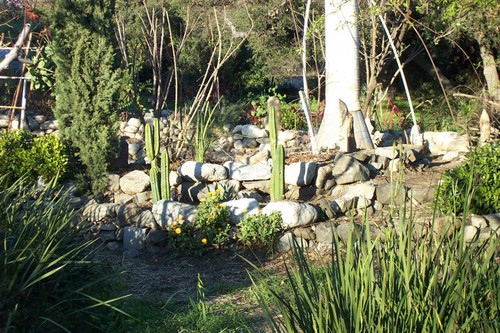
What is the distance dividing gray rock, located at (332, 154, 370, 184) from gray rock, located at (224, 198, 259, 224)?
3.81 feet

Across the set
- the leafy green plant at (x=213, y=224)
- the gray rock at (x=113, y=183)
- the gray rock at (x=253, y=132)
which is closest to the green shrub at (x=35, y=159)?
the gray rock at (x=113, y=183)

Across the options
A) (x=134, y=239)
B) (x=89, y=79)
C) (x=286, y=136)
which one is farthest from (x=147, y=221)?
(x=286, y=136)

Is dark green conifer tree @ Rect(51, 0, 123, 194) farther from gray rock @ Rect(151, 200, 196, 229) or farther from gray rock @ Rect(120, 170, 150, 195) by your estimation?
gray rock @ Rect(151, 200, 196, 229)

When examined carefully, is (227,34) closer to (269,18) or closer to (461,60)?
(269,18)

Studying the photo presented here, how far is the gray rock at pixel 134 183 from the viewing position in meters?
6.58

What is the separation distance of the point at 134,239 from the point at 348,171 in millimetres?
2576

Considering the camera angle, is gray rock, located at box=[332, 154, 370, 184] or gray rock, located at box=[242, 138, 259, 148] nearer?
gray rock, located at box=[332, 154, 370, 184]

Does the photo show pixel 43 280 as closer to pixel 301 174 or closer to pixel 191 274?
pixel 191 274

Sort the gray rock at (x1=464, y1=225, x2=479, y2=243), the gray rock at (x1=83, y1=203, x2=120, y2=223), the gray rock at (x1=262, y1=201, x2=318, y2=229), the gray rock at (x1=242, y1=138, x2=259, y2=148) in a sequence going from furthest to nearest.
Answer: the gray rock at (x1=242, y1=138, x2=259, y2=148) → the gray rock at (x1=83, y1=203, x2=120, y2=223) → the gray rock at (x1=262, y1=201, x2=318, y2=229) → the gray rock at (x1=464, y1=225, x2=479, y2=243)

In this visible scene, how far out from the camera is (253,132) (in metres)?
9.63

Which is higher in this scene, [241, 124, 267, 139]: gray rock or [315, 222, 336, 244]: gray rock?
[241, 124, 267, 139]: gray rock

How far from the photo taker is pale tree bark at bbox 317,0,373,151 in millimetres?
7440

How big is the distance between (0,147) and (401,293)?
18.4ft

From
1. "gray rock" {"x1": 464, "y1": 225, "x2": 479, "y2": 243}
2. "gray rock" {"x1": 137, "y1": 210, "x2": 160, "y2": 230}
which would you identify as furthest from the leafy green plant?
"gray rock" {"x1": 464, "y1": 225, "x2": 479, "y2": 243}
